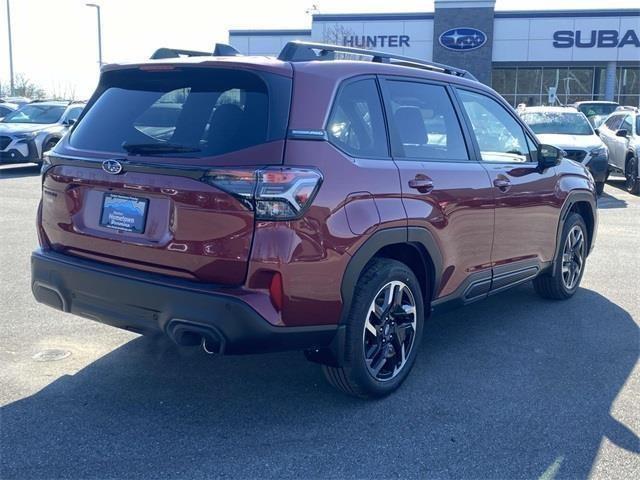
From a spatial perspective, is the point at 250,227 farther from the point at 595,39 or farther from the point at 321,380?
the point at 595,39

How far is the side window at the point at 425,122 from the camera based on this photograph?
4.16 meters

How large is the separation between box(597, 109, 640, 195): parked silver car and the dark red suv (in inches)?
408

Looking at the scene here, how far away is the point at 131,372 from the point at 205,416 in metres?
0.78

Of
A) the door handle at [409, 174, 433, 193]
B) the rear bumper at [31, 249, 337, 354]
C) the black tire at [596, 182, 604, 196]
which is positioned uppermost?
the door handle at [409, 174, 433, 193]

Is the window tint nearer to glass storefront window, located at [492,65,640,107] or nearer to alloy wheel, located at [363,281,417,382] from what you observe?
alloy wheel, located at [363,281,417,382]

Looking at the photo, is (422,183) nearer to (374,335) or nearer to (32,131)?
(374,335)

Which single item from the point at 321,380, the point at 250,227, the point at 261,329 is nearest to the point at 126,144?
the point at 250,227

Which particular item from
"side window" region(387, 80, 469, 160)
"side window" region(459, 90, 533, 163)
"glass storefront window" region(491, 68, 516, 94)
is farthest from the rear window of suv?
"glass storefront window" region(491, 68, 516, 94)

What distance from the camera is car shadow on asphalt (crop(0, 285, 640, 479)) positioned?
3262mm

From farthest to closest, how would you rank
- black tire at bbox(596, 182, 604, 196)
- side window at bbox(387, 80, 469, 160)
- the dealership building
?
the dealership building < black tire at bbox(596, 182, 604, 196) < side window at bbox(387, 80, 469, 160)

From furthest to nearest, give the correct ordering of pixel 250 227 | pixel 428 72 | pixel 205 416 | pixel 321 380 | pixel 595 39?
pixel 595 39
pixel 428 72
pixel 321 380
pixel 205 416
pixel 250 227

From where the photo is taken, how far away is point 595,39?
110 feet

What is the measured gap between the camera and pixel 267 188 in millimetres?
3230

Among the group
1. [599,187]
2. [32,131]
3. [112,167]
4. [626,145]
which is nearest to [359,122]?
[112,167]
